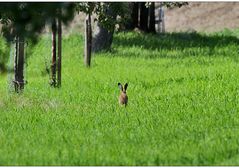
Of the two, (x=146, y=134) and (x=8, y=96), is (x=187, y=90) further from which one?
(x=146, y=134)

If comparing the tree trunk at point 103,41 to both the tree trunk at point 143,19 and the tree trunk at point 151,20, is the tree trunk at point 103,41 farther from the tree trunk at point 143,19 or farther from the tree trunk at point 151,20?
the tree trunk at point 143,19

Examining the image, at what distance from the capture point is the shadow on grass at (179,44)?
27.3m

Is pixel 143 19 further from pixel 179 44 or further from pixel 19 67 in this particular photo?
pixel 19 67

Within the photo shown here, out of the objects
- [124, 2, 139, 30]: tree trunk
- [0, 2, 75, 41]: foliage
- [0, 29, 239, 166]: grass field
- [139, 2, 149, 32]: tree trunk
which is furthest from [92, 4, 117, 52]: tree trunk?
[0, 2, 75, 41]: foliage

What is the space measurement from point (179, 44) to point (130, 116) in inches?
671

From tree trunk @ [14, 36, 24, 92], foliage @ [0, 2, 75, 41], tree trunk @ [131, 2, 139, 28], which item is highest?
tree trunk @ [131, 2, 139, 28]

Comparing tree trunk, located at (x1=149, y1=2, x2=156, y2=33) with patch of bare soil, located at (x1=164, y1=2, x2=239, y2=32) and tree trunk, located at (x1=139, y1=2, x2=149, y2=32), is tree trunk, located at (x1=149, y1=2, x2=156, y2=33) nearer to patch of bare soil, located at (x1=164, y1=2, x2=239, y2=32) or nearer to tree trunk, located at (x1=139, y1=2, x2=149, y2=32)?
tree trunk, located at (x1=139, y1=2, x2=149, y2=32)

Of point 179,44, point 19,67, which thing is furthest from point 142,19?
point 19,67

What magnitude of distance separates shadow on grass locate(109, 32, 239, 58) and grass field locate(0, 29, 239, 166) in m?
1.86

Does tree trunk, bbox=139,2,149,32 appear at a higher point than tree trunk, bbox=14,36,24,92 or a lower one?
higher

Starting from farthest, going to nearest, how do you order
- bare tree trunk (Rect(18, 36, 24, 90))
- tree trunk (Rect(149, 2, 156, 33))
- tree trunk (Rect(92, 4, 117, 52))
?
tree trunk (Rect(149, 2, 156, 33)) → tree trunk (Rect(92, 4, 117, 52)) → bare tree trunk (Rect(18, 36, 24, 90))

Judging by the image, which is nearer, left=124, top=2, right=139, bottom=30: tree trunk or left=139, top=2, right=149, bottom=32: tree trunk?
left=139, top=2, right=149, bottom=32: tree trunk

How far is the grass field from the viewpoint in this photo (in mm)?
9938

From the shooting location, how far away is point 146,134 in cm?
1141
